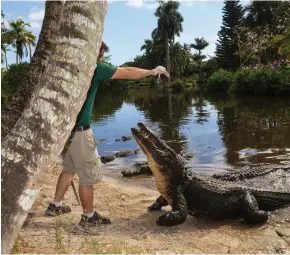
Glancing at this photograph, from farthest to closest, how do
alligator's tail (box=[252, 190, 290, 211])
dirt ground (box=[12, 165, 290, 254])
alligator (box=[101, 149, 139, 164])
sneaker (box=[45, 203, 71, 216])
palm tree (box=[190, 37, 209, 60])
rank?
1. palm tree (box=[190, 37, 209, 60])
2. alligator (box=[101, 149, 139, 164])
3. alligator's tail (box=[252, 190, 290, 211])
4. sneaker (box=[45, 203, 71, 216])
5. dirt ground (box=[12, 165, 290, 254])

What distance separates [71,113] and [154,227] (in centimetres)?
252

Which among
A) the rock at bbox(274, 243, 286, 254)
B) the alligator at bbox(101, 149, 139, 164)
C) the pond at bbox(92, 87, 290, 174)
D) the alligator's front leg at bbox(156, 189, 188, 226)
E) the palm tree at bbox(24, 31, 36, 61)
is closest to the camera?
the rock at bbox(274, 243, 286, 254)

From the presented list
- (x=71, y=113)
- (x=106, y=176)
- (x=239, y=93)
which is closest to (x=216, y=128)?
(x=106, y=176)

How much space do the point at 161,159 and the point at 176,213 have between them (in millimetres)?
748

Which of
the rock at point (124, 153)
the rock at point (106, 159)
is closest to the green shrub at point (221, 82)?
the rock at point (124, 153)

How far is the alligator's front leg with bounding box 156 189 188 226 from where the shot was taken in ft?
16.3

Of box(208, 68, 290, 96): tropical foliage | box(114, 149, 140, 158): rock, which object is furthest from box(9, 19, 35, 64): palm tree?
box(114, 149, 140, 158): rock

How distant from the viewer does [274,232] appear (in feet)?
16.0

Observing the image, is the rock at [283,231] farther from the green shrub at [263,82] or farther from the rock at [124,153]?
the green shrub at [263,82]

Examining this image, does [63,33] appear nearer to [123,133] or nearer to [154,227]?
[154,227]

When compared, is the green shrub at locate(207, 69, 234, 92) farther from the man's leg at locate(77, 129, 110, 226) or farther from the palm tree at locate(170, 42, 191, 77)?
the man's leg at locate(77, 129, 110, 226)

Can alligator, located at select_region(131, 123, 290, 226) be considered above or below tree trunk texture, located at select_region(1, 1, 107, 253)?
below

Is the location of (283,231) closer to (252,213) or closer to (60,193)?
(252,213)

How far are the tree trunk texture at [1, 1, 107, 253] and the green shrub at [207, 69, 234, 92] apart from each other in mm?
39649
